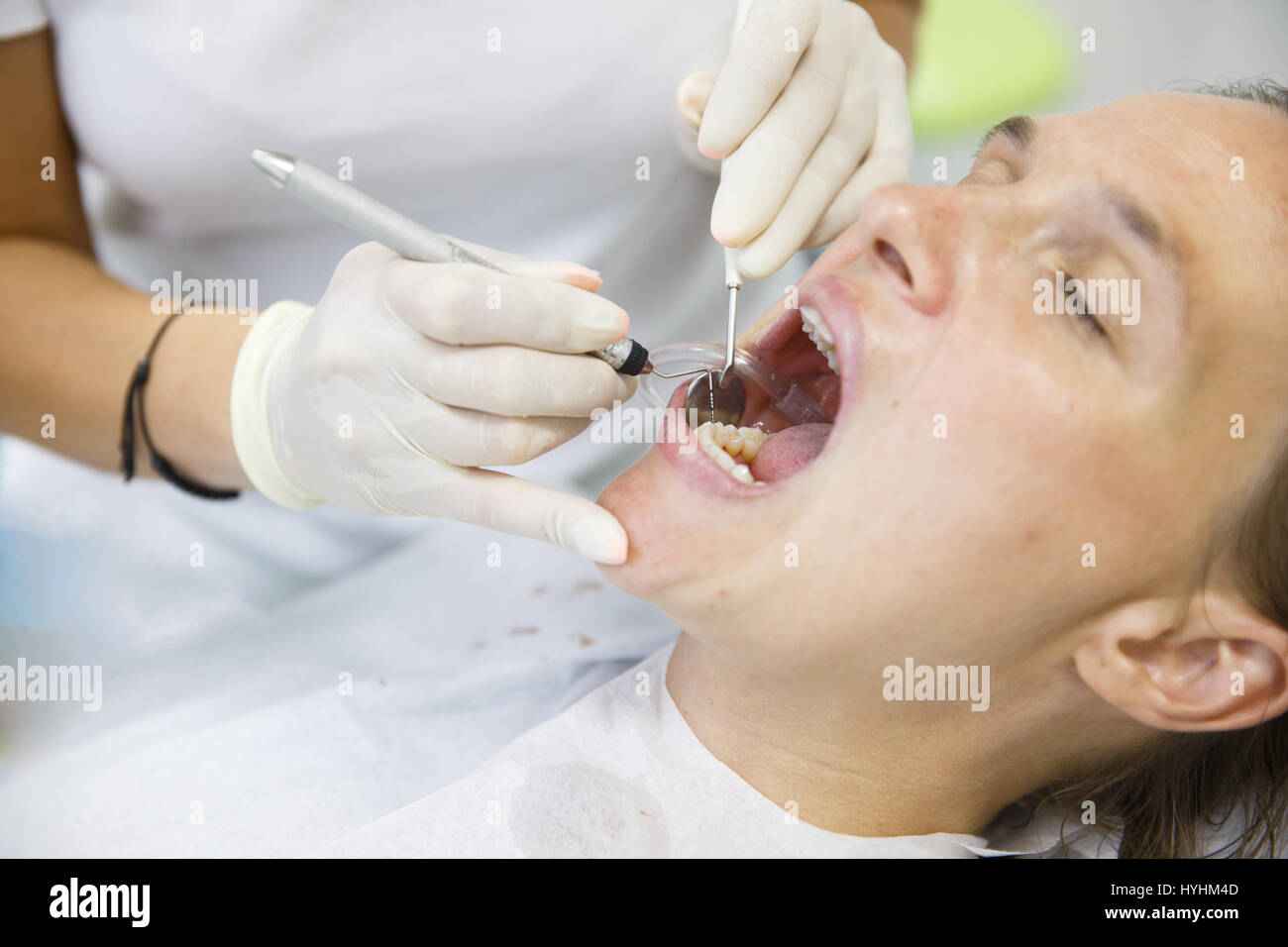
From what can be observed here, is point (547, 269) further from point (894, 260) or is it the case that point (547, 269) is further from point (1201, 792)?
point (1201, 792)

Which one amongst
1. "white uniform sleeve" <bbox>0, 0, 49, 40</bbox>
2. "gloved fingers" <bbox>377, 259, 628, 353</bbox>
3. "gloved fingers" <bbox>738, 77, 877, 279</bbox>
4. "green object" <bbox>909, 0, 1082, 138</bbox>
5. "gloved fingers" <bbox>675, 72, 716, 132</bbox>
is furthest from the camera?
"green object" <bbox>909, 0, 1082, 138</bbox>

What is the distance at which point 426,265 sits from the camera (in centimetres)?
116

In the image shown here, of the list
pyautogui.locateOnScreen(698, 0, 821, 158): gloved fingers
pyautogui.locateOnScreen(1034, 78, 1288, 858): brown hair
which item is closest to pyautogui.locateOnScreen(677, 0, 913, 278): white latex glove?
pyautogui.locateOnScreen(698, 0, 821, 158): gloved fingers

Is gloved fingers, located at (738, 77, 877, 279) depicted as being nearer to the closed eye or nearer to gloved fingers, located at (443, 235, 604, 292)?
gloved fingers, located at (443, 235, 604, 292)

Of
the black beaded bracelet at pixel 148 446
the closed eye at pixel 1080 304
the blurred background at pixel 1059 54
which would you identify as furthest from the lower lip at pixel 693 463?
the blurred background at pixel 1059 54

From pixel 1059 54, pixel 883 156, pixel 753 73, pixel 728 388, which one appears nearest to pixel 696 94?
pixel 753 73

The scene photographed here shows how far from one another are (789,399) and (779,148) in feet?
1.08

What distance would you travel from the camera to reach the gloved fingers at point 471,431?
123cm

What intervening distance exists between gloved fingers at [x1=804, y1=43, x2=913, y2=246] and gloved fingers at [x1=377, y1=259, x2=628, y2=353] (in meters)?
0.45

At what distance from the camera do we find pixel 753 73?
4.43ft

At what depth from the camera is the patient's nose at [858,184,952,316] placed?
1.12 metres

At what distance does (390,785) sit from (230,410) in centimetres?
59

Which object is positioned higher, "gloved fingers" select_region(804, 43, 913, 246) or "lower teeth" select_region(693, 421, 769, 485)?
"gloved fingers" select_region(804, 43, 913, 246)
